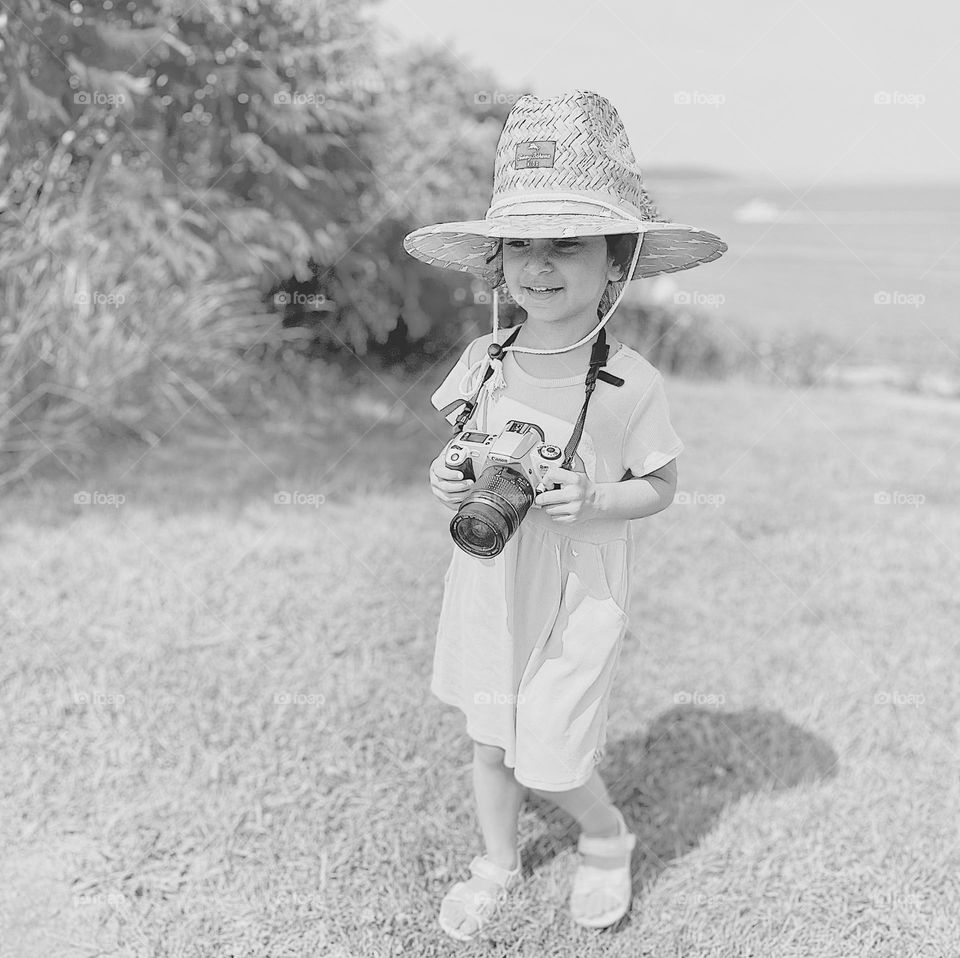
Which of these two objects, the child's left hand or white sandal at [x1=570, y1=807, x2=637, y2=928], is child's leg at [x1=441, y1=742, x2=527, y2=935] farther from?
the child's left hand

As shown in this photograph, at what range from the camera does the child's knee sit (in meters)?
2.24

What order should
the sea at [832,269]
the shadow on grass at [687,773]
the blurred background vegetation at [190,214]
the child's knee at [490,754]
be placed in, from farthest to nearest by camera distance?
the sea at [832,269] < the blurred background vegetation at [190,214] < the shadow on grass at [687,773] < the child's knee at [490,754]

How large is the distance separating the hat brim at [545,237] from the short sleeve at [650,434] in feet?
0.87

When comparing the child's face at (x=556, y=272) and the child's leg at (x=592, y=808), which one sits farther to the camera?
the child's leg at (x=592, y=808)

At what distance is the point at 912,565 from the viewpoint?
4348mm

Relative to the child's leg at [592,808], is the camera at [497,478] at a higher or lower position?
higher

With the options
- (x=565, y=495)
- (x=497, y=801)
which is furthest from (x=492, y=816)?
(x=565, y=495)

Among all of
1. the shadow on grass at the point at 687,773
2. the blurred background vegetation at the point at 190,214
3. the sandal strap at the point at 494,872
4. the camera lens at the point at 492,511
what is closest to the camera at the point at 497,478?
the camera lens at the point at 492,511

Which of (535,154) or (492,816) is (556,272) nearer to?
(535,154)

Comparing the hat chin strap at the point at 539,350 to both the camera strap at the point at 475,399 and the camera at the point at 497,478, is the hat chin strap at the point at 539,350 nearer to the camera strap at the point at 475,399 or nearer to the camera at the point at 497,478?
the camera strap at the point at 475,399

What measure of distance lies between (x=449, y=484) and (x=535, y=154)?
2.08ft

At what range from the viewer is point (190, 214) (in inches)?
209

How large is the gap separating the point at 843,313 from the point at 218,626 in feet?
29.1

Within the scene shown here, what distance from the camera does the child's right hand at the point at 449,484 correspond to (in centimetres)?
188
